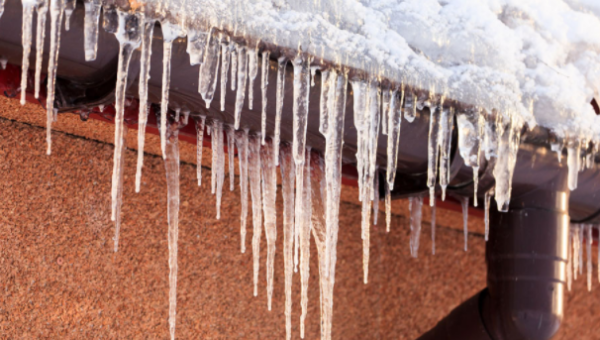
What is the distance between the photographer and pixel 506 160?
2586 millimetres

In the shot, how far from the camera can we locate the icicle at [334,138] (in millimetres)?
2240

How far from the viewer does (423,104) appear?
95.9 inches

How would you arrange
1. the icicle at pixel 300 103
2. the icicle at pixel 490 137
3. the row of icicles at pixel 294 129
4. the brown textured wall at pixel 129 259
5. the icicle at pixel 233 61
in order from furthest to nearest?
the brown textured wall at pixel 129 259, the icicle at pixel 490 137, the icicle at pixel 300 103, the icicle at pixel 233 61, the row of icicles at pixel 294 129

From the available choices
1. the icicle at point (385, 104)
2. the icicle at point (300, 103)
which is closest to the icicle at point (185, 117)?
the icicle at point (300, 103)

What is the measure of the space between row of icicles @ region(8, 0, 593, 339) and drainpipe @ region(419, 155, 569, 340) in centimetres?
14

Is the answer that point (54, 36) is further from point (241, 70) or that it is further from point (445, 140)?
point (445, 140)

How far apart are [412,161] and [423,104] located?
255 mm

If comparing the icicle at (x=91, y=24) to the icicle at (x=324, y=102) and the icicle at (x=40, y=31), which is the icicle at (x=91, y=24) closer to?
the icicle at (x=40, y=31)

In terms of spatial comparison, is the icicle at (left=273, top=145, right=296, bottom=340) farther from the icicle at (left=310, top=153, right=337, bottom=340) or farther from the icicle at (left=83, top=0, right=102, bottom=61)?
the icicle at (left=83, top=0, right=102, bottom=61)

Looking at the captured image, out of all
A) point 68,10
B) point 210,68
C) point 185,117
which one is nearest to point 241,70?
point 210,68

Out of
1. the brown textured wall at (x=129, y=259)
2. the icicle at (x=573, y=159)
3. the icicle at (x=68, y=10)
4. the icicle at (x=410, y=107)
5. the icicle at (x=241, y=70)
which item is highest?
the icicle at (x=68, y=10)

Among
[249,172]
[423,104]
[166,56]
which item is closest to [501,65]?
[423,104]

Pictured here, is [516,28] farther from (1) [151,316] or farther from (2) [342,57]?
(1) [151,316]

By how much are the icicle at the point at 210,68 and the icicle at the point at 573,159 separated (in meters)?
1.60
